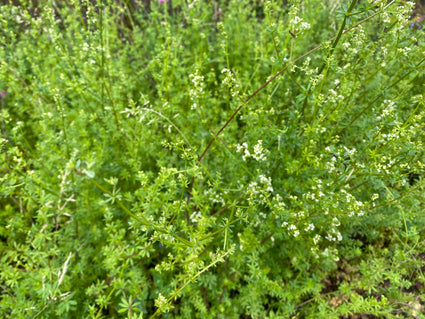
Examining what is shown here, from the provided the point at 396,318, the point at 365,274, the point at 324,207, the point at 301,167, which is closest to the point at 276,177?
the point at 301,167

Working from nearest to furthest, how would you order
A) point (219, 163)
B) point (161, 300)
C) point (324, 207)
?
1. point (161, 300)
2. point (324, 207)
3. point (219, 163)

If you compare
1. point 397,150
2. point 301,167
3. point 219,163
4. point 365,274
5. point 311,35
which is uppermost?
point 311,35

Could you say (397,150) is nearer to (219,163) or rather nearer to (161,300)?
(219,163)

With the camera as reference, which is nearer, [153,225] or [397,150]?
[153,225]

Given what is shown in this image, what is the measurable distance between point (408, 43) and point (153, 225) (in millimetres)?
2691

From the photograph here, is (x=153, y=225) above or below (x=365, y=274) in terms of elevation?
above

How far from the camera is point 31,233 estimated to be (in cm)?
265

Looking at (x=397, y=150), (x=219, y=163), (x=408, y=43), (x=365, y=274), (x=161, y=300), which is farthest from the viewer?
(x=219, y=163)

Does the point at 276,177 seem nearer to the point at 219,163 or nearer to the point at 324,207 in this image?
the point at 219,163

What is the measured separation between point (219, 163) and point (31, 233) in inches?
78.4

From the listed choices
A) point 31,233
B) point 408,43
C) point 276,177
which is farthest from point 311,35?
point 31,233

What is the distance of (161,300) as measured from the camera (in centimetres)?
171

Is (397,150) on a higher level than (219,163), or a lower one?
higher

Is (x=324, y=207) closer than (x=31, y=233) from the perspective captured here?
Yes
